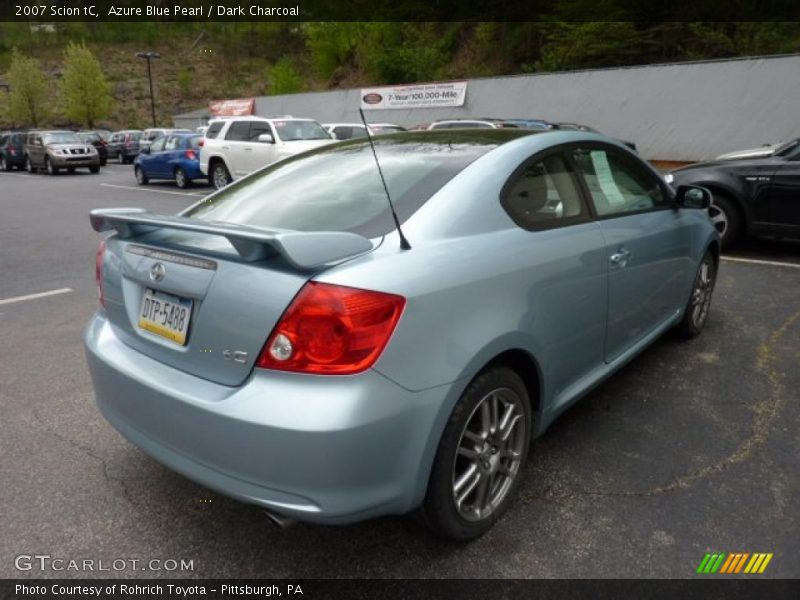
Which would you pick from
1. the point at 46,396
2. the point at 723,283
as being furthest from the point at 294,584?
the point at 723,283

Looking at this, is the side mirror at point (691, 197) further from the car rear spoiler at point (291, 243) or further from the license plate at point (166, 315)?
the license plate at point (166, 315)

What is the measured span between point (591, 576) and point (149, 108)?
72466mm

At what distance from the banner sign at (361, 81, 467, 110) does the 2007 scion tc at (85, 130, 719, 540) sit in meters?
23.4

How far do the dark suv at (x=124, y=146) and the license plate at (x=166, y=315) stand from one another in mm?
30162

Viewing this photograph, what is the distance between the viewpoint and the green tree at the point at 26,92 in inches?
1997

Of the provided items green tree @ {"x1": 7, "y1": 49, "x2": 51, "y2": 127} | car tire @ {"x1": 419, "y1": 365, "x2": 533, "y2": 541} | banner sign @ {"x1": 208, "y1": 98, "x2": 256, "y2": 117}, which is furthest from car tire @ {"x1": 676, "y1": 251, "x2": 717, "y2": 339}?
green tree @ {"x1": 7, "y1": 49, "x2": 51, "y2": 127}

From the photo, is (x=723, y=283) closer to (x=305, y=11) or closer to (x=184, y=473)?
(x=184, y=473)

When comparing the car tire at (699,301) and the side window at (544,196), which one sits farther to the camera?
the car tire at (699,301)

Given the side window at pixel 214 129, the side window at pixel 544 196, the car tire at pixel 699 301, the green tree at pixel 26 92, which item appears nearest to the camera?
the side window at pixel 544 196

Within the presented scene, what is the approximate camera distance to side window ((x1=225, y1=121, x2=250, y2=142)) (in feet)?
48.1

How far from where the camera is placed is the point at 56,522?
2.42 metres

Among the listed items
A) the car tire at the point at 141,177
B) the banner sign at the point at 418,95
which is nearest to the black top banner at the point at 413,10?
the banner sign at the point at 418,95

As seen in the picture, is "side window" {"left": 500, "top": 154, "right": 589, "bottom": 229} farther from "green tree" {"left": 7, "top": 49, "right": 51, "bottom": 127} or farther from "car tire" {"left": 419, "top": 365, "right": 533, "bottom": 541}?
"green tree" {"left": 7, "top": 49, "right": 51, "bottom": 127}

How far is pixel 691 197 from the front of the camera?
3.82 metres
